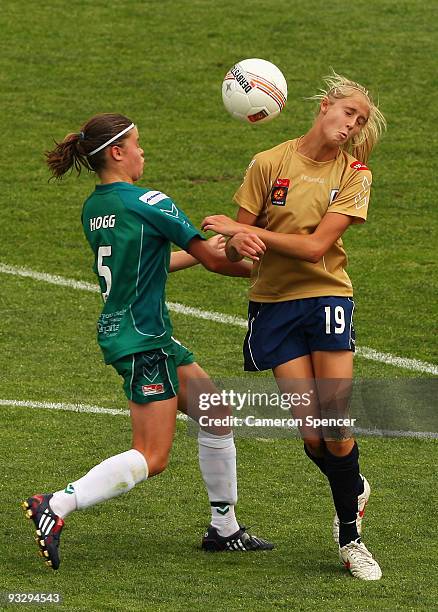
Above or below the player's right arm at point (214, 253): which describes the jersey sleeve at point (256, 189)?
above

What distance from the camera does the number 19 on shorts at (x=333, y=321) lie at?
5.95 meters

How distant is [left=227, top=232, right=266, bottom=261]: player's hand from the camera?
18.6 feet

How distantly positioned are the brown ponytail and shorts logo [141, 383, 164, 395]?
3.25ft

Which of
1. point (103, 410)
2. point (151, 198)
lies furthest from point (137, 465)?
point (103, 410)

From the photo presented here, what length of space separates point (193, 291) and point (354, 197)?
16.3 ft

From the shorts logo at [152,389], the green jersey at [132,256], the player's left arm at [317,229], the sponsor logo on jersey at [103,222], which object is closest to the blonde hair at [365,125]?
the player's left arm at [317,229]

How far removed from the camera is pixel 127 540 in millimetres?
6273

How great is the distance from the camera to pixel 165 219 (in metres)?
5.70

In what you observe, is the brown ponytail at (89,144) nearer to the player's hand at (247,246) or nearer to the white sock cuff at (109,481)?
the player's hand at (247,246)

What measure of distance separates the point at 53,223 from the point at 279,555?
21.8 ft

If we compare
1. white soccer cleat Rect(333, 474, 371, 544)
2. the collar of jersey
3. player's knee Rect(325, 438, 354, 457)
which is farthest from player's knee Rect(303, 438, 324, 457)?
the collar of jersey

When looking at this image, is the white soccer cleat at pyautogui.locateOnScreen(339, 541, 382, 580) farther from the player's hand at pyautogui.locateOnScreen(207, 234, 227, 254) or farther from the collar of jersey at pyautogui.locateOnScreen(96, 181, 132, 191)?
the collar of jersey at pyautogui.locateOnScreen(96, 181, 132, 191)

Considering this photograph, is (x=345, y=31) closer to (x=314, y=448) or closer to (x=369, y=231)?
(x=369, y=231)

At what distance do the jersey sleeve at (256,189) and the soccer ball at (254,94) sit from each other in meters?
0.65
